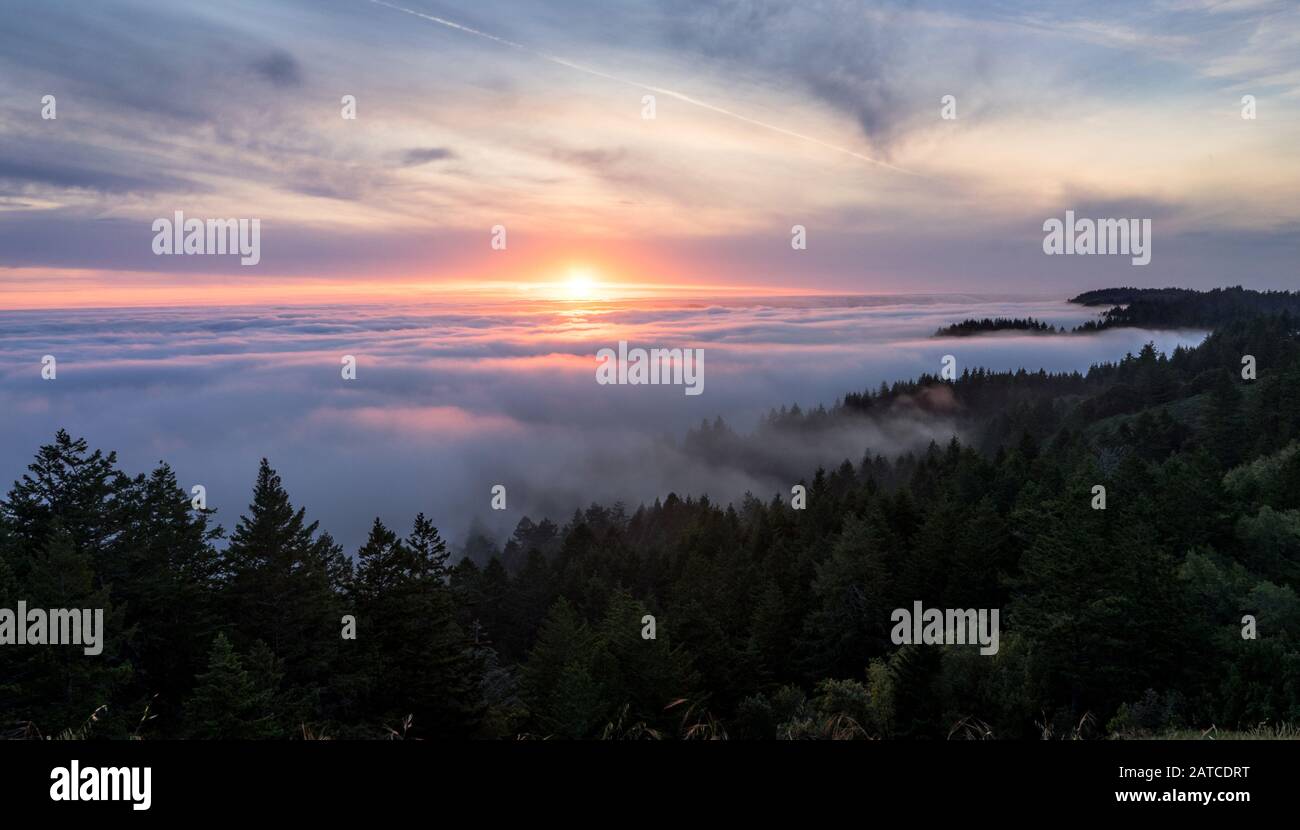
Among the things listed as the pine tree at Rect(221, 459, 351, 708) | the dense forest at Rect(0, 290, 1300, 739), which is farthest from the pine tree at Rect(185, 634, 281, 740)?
the pine tree at Rect(221, 459, 351, 708)

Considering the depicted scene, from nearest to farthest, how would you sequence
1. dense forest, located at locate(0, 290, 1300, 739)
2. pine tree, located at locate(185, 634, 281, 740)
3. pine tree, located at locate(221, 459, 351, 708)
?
pine tree, located at locate(185, 634, 281, 740) → dense forest, located at locate(0, 290, 1300, 739) → pine tree, located at locate(221, 459, 351, 708)

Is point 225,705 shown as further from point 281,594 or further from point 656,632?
point 656,632

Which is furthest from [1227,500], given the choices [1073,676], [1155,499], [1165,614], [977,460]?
[977,460]

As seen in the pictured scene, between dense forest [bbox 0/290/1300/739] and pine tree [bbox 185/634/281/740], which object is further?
dense forest [bbox 0/290/1300/739]

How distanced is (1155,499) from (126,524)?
5919 centimetres

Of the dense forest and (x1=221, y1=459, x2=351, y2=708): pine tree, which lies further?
(x1=221, y1=459, x2=351, y2=708): pine tree

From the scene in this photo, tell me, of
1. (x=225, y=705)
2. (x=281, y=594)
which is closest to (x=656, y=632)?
(x=281, y=594)

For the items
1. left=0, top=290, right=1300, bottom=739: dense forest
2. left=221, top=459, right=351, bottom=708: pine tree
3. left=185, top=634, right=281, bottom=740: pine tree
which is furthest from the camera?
left=221, top=459, right=351, bottom=708: pine tree

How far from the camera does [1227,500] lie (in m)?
44.5

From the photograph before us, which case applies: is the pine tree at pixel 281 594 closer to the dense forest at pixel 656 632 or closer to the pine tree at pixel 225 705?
the dense forest at pixel 656 632

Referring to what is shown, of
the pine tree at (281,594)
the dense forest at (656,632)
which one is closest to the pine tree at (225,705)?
the dense forest at (656,632)

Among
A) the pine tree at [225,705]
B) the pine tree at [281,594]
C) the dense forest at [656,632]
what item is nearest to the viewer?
the pine tree at [225,705]

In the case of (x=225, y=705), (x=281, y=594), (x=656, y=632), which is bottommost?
(x=656, y=632)

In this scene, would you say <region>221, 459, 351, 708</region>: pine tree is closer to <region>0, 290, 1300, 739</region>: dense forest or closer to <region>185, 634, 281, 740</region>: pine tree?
<region>0, 290, 1300, 739</region>: dense forest
